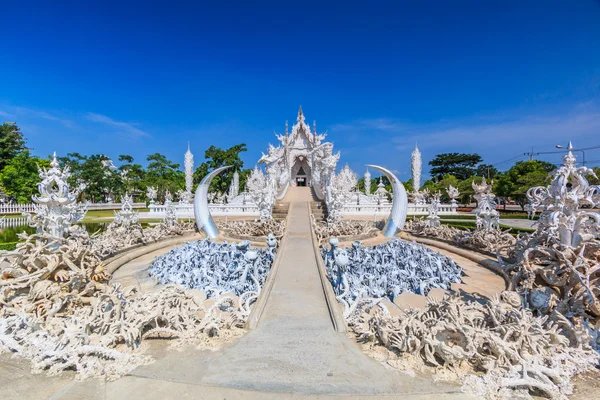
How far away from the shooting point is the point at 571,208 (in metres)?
5.72

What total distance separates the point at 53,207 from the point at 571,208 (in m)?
11.7

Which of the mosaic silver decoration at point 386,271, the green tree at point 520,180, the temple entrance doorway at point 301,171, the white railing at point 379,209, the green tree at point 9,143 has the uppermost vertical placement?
the green tree at point 9,143

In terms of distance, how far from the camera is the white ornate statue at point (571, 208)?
5.43 metres

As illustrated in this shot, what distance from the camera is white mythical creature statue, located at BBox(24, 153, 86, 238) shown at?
7808mm

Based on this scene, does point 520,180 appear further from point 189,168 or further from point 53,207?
point 189,168

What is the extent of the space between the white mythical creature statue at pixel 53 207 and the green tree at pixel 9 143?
40.3 meters

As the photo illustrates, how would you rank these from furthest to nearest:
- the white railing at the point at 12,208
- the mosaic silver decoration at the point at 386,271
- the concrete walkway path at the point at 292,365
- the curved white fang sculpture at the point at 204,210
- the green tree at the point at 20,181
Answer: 1. the green tree at the point at 20,181
2. the white railing at the point at 12,208
3. the curved white fang sculpture at the point at 204,210
4. the mosaic silver decoration at the point at 386,271
5. the concrete walkway path at the point at 292,365

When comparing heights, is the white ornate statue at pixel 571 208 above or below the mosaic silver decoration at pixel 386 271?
above

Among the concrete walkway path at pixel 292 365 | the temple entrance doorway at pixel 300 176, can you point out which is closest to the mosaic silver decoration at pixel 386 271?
the concrete walkway path at pixel 292 365

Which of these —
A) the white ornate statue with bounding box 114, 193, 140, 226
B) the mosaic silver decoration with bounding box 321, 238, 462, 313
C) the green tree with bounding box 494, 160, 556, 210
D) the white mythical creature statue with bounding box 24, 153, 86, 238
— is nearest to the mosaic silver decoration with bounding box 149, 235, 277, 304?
the mosaic silver decoration with bounding box 321, 238, 462, 313

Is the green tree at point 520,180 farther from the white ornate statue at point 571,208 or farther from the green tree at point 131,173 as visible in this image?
the green tree at point 131,173

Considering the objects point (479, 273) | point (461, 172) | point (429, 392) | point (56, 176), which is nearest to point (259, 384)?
point (429, 392)

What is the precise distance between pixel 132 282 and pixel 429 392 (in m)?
7.34

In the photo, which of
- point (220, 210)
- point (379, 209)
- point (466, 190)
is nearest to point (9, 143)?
point (220, 210)
